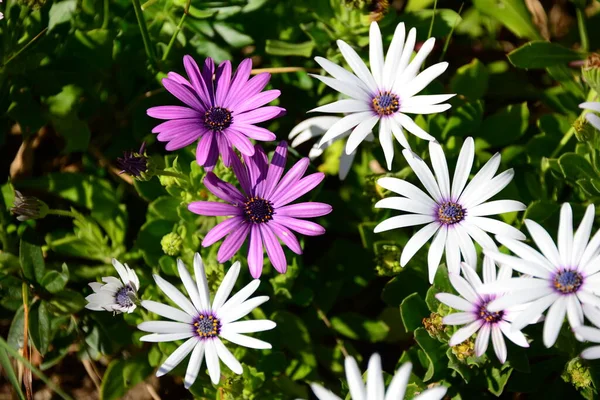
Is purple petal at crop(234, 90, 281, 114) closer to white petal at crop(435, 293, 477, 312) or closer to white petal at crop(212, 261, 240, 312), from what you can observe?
white petal at crop(212, 261, 240, 312)

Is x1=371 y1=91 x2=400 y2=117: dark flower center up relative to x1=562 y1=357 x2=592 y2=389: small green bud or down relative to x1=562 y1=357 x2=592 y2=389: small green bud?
up

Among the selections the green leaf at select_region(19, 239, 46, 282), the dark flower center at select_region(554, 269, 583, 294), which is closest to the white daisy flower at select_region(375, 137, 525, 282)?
the dark flower center at select_region(554, 269, 583, 294)

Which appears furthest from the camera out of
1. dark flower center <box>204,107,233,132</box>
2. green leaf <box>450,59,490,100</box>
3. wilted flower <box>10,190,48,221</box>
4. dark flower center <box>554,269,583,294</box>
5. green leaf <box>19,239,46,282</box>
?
green leaf <box>450,59,490,100</box>

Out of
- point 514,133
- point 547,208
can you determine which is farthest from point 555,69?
point 547,208

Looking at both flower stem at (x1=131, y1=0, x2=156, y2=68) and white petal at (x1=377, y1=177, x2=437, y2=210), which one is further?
flower stem at (x1=131, y1=0, x2=156, y2=68)

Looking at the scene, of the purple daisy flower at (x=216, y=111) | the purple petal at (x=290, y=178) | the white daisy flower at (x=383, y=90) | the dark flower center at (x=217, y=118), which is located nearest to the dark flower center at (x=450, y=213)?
the white daisy flower at (x=383, y=90)

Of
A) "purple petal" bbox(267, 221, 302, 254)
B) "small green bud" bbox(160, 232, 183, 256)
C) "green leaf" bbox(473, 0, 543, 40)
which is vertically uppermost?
"green leaf" bbox(473, 0, 543, 40)

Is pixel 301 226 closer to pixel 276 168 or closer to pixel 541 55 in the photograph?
pixel 276 168
